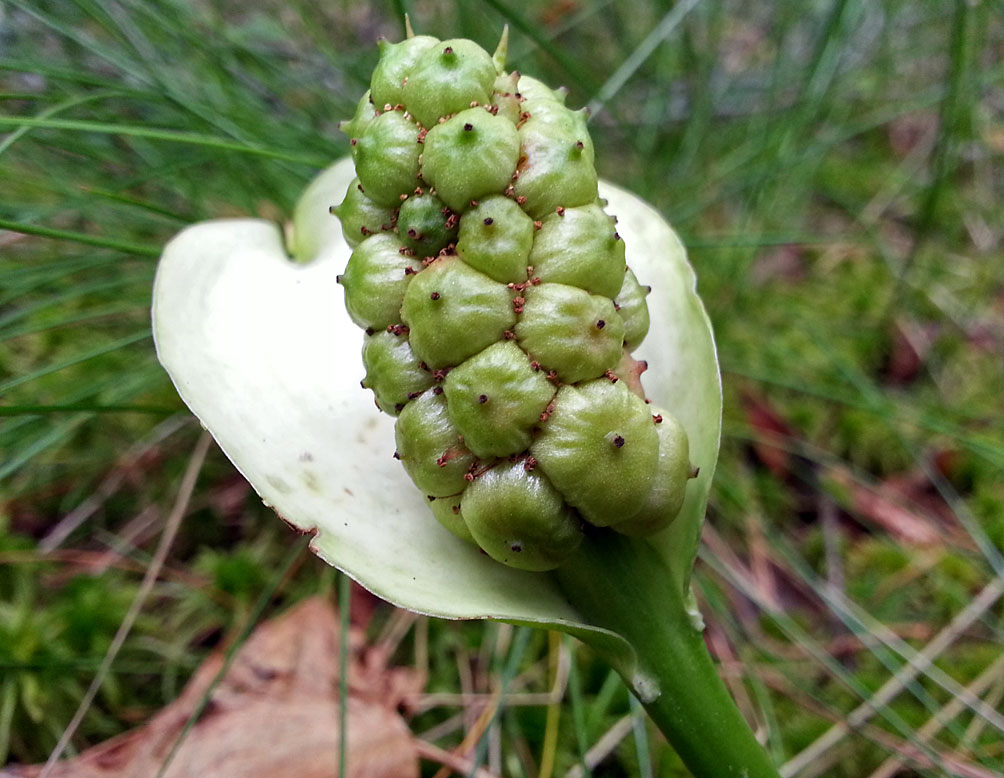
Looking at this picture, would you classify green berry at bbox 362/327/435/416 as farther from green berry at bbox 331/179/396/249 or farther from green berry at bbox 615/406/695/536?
green berry at bbox 615/406/695/536

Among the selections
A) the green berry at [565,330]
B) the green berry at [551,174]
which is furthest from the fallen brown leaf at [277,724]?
the green berry at [551,174]

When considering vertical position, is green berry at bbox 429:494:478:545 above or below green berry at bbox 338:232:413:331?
below

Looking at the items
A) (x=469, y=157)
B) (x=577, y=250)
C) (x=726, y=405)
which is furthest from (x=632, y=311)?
(x=726, y=405)

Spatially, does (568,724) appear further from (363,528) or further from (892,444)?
(892,444)

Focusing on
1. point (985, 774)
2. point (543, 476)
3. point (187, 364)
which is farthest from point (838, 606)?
point (187, 364)

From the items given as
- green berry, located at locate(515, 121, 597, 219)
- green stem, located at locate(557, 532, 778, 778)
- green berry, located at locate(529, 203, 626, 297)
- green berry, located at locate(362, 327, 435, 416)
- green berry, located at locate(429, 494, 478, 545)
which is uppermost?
green berry, located at locate(515, 121, 597, 219)

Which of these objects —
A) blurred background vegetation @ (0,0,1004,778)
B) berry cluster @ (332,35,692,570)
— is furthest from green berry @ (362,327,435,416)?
blurred background vegetation @ (0,0,1004,778)

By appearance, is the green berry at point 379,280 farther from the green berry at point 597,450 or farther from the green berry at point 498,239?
the green berry at point 597,450
